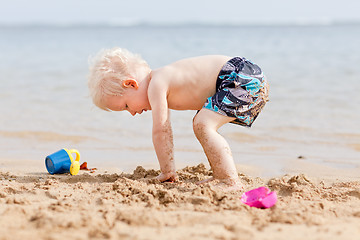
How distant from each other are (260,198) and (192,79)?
3.45ft

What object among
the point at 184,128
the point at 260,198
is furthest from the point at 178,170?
the point at 184,128

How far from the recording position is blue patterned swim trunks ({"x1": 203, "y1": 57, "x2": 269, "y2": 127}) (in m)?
2.92

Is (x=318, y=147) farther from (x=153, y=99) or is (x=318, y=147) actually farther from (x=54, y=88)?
(x=54, y=88)

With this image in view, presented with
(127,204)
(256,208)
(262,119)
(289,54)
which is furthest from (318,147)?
(289,54)

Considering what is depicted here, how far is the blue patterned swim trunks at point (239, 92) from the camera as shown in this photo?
2.92 m

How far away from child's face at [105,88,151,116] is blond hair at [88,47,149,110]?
0.12ft

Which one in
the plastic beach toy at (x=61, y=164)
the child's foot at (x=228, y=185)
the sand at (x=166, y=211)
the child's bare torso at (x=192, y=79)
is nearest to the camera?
the sand at (x=166, y=211)

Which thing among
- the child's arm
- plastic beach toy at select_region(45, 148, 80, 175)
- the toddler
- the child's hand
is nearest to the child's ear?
the toddler

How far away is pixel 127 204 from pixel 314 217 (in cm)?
99

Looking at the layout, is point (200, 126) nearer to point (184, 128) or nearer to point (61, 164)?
point (61, 164)

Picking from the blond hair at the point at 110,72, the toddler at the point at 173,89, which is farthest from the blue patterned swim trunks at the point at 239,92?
the blond hair at the point at 110,72

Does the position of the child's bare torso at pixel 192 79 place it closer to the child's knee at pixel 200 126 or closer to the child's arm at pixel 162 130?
the child's arm at pixel 162 130

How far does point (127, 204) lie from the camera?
2412 millimetres

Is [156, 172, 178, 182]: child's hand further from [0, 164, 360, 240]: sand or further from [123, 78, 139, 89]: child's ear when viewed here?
[123, 78, 139, 89]: child's ear
